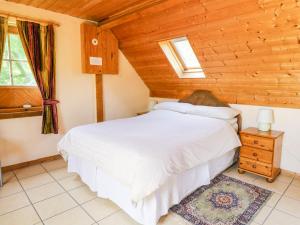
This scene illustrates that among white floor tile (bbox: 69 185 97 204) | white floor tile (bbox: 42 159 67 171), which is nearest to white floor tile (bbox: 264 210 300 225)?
white floor tile (bbox: 69 185 97 204)

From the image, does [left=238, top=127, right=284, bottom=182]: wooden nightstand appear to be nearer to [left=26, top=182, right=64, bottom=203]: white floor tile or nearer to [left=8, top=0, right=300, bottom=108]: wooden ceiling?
[left=8, top=0, right=300, bottom=108]: wooden ceiling

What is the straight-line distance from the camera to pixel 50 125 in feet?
10.2

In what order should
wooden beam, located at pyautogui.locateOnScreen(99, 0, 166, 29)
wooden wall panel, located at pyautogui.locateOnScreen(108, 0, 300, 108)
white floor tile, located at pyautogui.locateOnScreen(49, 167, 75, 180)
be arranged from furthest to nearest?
white floor tile, located at pyautogui.locateOnScreen(49, 167, 75, 180) → wooden beam, located at pyautogui.locateOnScreen(99, 0, 166, 29) → wooden wall panel, located at pyautogui.locateOnScreen(108, 0, 300, 108)

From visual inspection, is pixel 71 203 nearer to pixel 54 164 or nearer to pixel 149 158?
pixel 149 158

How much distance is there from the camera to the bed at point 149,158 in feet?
5.64

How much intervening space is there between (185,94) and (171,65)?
647mm

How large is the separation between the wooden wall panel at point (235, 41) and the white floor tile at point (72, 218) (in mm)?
2303

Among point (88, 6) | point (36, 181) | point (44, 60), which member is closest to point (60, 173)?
point (36, 181)

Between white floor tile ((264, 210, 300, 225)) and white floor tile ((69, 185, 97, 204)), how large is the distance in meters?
1.70

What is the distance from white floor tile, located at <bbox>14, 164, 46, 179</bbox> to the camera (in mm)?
2766

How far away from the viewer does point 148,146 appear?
6.25 ft

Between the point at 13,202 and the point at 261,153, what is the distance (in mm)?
2817

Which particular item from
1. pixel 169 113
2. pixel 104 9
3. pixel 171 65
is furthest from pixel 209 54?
pixel 104 9

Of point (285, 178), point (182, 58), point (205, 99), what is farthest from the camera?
point (182, 58)
